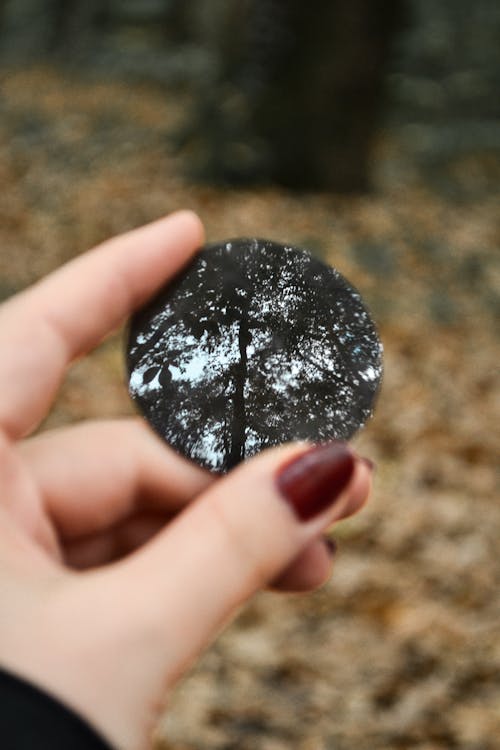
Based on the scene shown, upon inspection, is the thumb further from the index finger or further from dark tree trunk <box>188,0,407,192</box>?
dark tree trunk <box>188,0,407,192</box>

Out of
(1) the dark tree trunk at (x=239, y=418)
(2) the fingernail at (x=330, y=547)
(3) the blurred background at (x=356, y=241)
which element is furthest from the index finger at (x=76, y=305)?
(3) the blurred background at (x=356, y=241)

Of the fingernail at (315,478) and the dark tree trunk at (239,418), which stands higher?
the fingernail at (315,478)

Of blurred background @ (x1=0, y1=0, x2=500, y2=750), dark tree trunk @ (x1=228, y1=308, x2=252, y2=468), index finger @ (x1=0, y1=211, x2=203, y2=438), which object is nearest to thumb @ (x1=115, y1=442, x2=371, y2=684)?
dark tree trunk @ (x1=228, y1=308, x2=252, y2=468)

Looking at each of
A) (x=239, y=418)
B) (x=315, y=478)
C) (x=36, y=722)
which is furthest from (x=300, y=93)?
(x=36, y=722)

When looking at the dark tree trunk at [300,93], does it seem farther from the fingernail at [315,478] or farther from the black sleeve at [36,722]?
the black sleeve at [36,722]

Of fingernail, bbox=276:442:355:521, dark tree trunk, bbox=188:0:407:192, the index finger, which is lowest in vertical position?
dark tree trunk, bbox=188:0:407:192

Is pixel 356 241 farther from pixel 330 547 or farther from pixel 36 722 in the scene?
pixel 36 722

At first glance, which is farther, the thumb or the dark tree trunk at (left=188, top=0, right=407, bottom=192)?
the dark tree trunk at (left=188, top=0, right=407, bottom=192)
